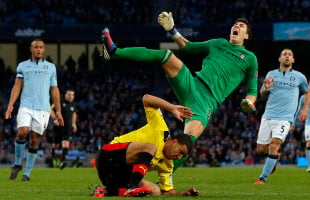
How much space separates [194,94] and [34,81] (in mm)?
5167

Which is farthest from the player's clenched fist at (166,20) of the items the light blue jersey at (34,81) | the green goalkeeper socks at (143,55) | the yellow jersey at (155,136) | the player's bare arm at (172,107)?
the light blue jersey at (34,81)

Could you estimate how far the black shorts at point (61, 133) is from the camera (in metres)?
22.7

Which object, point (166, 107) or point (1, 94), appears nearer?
point (166, 107)

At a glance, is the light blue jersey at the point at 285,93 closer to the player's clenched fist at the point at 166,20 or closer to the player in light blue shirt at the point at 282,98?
the player in light blue shirt at the point at 282,98

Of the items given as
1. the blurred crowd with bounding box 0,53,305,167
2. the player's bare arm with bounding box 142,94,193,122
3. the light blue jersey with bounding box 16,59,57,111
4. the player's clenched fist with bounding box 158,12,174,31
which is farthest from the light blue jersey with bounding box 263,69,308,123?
the blurred crowd with bounding box 0,53,305,167

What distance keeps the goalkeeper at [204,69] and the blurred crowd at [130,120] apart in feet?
62.8

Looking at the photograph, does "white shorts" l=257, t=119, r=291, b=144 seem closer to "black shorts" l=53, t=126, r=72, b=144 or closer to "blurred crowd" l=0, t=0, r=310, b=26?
"black shorts" l=53, t=126, r=72, b=144

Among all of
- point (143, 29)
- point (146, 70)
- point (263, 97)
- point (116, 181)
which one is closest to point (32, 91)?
point (263, 97)

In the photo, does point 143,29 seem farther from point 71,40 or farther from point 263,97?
point 263,97

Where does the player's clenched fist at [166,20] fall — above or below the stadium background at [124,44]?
above

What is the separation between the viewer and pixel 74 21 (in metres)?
40.0

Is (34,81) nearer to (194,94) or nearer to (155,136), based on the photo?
(194,94)

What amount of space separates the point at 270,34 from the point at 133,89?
747cm

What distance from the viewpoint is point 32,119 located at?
587 inches
